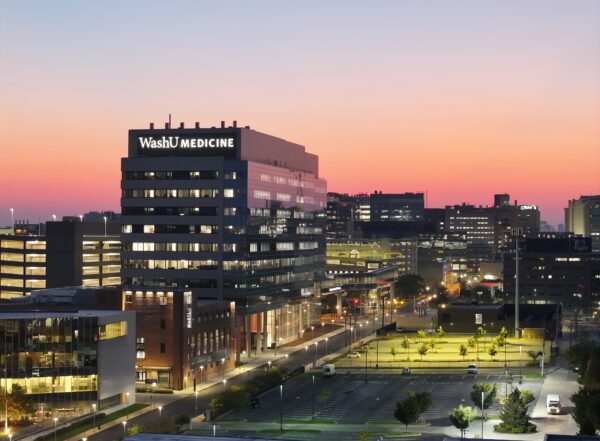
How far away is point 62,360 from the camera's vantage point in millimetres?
123250

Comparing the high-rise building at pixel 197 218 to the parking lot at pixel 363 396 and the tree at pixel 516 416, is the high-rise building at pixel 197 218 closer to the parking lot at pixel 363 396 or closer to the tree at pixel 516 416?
the parking lot at pixel 363 396

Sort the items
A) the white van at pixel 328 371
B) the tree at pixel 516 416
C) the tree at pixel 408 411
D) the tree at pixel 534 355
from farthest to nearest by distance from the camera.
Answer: the tree at pixel 534 355, the white van at pixel 328 371, the tree at pixel 408 411, the tree at pixel 516 416

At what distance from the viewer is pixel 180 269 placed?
17662cm

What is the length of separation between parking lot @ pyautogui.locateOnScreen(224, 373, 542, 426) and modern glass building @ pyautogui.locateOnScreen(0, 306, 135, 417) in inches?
630

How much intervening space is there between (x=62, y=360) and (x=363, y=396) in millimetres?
37207

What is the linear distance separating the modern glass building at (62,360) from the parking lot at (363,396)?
52.5 ft

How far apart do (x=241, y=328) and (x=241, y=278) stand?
816cm

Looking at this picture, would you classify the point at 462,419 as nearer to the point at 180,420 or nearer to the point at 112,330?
the point at 180,420

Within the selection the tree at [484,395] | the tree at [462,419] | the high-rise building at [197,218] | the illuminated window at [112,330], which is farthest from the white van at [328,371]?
the tree at [462,419]

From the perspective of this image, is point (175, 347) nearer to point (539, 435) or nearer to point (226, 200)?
point (226, 200)

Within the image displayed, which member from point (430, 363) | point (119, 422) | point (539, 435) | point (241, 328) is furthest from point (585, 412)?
point (241, 328)

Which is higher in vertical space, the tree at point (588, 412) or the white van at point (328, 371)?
the tree at point (588, 412)

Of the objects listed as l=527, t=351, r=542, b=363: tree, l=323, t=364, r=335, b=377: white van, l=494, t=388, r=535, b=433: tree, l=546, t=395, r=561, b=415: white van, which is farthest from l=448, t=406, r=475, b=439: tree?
l=527, t=351, r=542, b=363: tree

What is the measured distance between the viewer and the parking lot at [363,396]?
120688mm
